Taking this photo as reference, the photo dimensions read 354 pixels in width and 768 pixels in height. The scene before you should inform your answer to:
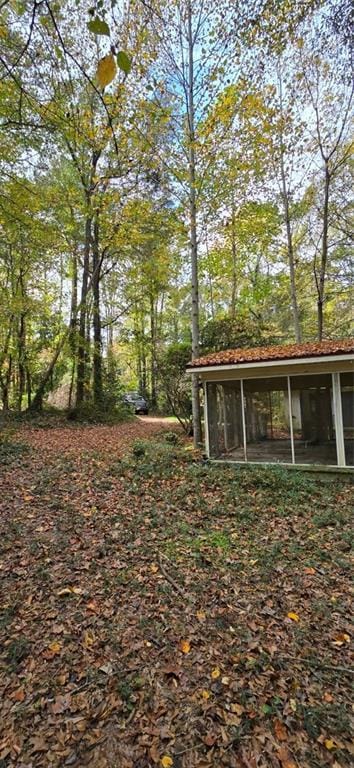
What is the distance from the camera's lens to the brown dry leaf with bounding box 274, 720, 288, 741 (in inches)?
80.7

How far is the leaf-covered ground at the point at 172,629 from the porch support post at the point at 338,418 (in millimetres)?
1682

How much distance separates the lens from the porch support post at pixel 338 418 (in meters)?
7.30

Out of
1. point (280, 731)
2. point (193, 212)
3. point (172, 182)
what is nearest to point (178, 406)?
point (193, 212)

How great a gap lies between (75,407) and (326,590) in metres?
11.5

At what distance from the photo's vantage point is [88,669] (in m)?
2.52

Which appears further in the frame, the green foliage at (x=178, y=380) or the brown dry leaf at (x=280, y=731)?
the green foliage at (x=178, y=380)

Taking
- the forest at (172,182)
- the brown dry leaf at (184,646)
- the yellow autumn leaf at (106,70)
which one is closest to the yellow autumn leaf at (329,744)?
the brown dry leaf at (184,646)

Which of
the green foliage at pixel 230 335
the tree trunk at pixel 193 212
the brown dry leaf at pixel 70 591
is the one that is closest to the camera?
the brown dry leaf at pixel 70 591

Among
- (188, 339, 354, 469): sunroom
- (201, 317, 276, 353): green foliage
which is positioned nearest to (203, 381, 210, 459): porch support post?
(188, 339, 354, 469): sunroom

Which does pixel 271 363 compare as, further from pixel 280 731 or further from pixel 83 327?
pixel 83 327

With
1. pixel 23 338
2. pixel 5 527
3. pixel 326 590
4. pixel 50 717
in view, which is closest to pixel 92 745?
pixel 50 717

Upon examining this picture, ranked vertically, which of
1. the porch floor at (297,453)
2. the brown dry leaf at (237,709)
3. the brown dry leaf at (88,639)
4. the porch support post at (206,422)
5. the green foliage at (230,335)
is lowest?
the brown dry leaf at (237,709)

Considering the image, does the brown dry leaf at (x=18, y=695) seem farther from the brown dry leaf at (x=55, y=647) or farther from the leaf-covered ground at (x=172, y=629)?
the brown dry leaf at (x=55, y=647)

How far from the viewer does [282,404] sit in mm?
9016
